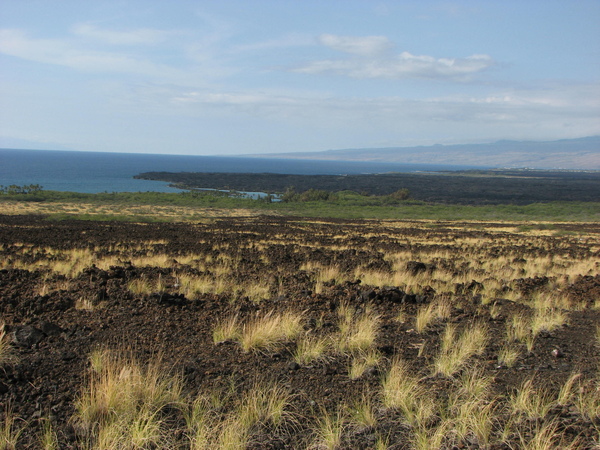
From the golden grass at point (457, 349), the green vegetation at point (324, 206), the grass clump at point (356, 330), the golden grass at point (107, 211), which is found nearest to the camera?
the golden grass at point (457, 349)

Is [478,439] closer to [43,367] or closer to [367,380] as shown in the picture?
→ [367,380]

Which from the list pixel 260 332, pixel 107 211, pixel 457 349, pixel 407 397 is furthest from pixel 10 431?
pixel 107 211

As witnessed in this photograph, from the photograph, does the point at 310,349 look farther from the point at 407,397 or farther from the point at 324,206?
the point at 324,206

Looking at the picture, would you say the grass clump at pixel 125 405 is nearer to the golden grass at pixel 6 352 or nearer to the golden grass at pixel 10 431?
the golden grass at pixel 10 431

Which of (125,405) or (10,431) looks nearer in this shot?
(10,431)

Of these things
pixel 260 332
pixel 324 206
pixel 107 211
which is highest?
pixel 260 332

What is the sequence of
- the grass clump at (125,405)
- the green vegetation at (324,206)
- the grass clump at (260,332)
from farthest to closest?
the green vegetation at (324,206), the grass clump at (260,332), the grass clump at (125,405)

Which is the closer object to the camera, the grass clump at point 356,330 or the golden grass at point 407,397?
the golden grass at point 407,397

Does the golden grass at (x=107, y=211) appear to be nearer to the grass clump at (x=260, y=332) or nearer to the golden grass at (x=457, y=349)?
the grass clump at (x=260, y=332)

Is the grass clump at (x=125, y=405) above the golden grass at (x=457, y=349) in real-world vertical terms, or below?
above

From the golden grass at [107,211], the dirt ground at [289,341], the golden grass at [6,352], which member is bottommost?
the golden grass at [107,211]

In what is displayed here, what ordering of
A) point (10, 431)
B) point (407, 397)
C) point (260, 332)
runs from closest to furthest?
point (10, 431) → point (407, 397) → point (260, 332)

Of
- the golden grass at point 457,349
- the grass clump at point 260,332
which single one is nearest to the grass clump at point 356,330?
the grass clump at point 260,332

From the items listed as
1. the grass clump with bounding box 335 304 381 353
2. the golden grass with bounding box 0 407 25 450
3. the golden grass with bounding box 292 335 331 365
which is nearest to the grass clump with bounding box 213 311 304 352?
the golden grass with bounding box 292 335 331 365
